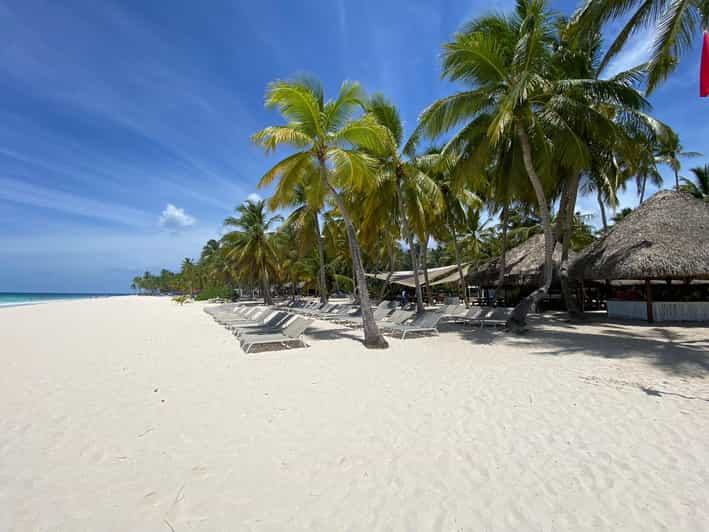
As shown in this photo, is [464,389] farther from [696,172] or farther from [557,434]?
[696,172]

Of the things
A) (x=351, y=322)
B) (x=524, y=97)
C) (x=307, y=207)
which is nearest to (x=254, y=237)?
(x=307, y=207)

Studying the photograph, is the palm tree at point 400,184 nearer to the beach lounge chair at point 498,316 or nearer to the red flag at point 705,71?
the beach lounge chair at point 498,316

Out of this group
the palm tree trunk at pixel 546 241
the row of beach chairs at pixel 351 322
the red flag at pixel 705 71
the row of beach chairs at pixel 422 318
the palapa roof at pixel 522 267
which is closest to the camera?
the red flag at pixel 705 71

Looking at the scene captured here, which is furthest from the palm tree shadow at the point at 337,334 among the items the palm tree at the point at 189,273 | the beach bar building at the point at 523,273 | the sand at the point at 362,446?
the palm tree at the point at 189,273

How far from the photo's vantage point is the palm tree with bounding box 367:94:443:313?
1331cm

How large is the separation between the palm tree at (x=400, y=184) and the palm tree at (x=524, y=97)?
2.16m

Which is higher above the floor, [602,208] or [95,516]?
[602,208]

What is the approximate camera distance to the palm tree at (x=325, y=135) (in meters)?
8.67

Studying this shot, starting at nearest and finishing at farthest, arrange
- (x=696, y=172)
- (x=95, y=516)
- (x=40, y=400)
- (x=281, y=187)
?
(x=95, y=516), (x=40, y=400), (x=281, y=187), (x=696, y=172)

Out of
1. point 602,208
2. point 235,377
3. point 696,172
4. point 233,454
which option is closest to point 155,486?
point 233,454

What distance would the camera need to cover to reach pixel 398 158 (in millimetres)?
13500

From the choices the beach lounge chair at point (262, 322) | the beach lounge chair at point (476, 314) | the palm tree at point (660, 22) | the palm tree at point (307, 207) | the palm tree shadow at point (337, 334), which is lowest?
the palm tree shadow at point (337, 334)

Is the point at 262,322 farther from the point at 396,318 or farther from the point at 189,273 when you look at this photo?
the point at 189,273

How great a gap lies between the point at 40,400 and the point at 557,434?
636cm
